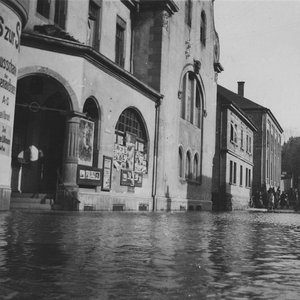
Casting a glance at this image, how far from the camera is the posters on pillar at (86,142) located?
17237 mm

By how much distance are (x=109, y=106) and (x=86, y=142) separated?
2298 millimetres

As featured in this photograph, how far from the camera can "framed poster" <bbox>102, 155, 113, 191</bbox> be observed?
61.9ft

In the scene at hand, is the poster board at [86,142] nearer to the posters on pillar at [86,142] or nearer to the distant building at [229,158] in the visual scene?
the posters on pillar at [86,142]

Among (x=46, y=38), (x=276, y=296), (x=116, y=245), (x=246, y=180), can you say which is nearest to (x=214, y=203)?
(x=246, y=180)

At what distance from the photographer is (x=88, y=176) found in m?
17.6

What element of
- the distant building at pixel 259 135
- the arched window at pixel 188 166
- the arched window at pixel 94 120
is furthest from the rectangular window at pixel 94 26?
the distant building at pixel 259 135

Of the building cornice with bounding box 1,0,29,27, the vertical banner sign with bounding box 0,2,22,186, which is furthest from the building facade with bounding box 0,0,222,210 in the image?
the building cornice with bounding box 1,0,29,27

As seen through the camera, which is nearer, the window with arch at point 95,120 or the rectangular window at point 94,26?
the window with arch at point 95,120

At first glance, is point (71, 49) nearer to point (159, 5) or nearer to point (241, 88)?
point (159, 5)

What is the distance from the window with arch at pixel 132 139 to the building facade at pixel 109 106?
4 centimetres

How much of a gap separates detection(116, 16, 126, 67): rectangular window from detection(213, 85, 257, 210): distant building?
16.5 m

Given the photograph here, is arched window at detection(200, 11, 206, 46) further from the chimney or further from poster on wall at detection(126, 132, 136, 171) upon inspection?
the chimney

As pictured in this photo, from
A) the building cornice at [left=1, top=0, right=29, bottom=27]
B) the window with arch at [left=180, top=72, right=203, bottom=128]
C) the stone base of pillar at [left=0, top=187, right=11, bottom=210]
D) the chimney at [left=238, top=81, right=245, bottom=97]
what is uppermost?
the chimney at [left=238, top=81, right=245, bottom=97]

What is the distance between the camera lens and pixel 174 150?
2633 centimetres
